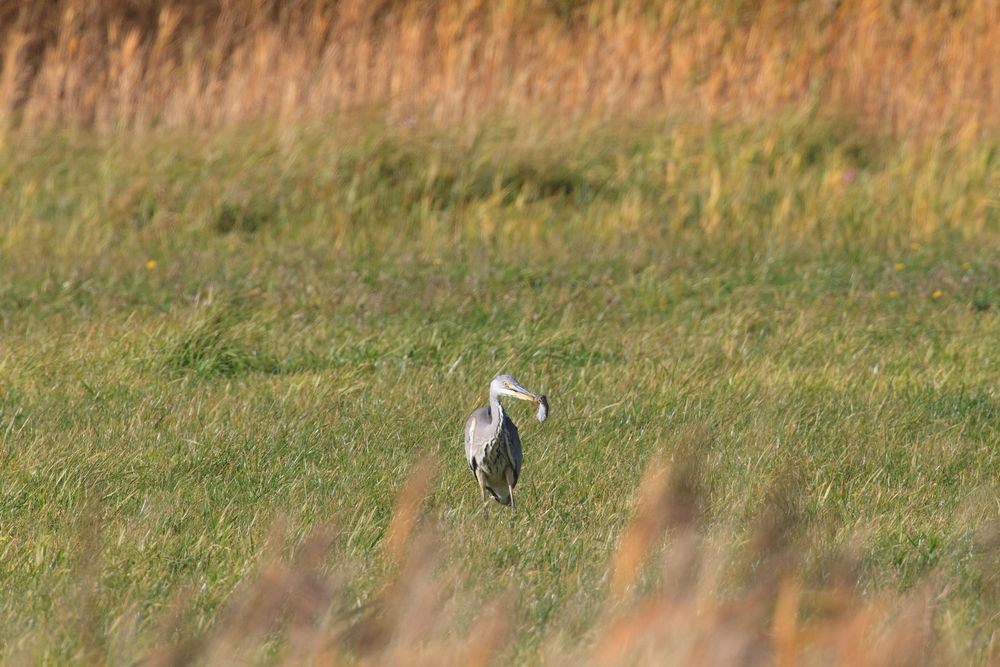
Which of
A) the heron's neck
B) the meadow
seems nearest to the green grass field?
the meadow

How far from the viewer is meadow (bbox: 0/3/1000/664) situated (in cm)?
354

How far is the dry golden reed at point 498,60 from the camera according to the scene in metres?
11.9

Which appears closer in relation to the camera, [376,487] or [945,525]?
[945,525]

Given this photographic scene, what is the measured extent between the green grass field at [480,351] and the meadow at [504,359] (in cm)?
2

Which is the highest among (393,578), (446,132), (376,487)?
(393,578)

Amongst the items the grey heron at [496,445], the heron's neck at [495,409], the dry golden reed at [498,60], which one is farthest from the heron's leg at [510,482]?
the dry golden reed at [498,60]

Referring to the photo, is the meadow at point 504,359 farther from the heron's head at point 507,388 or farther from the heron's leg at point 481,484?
the heron's head at point 507,388

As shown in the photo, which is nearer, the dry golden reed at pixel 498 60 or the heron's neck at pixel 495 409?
the heron's neck at pixel 495 409

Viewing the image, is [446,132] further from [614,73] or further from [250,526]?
[250,526]

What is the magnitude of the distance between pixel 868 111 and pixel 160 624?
9.33m

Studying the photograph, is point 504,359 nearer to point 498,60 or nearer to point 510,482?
point 510,482

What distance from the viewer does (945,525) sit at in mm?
4914

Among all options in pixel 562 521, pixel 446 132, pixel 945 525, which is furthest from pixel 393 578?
pixel 446 132

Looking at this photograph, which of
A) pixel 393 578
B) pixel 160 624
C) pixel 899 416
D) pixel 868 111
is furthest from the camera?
pixel 868 111
